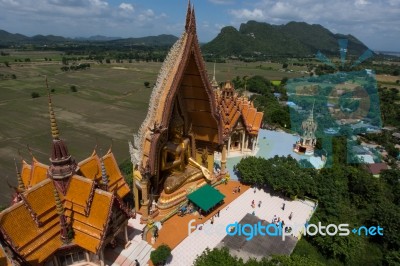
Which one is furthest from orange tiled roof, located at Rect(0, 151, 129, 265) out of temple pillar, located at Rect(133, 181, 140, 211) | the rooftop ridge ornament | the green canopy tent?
the green canopy tent

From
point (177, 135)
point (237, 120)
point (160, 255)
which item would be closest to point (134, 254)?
point (160, 255)

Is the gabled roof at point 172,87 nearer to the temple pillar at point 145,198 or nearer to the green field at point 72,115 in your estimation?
the temple pillar at point 145,198

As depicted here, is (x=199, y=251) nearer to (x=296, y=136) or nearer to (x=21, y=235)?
(x=21, y=235)

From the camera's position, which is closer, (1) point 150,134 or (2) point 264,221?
(1) point 150,134

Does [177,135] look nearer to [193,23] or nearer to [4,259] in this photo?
[193,23]

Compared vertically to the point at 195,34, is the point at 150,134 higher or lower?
lower

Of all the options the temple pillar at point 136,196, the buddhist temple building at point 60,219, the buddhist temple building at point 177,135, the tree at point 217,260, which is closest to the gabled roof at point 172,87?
the buddhist temple building at point 177,135

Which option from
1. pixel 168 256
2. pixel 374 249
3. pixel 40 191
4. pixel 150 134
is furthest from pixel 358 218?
pixel 40 191

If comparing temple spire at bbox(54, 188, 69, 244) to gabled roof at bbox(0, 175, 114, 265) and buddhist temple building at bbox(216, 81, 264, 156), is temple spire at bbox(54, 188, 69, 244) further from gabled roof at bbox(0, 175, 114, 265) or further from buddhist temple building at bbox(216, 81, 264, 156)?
buddhist temple building at bbox(216, 81, 264, 156)
